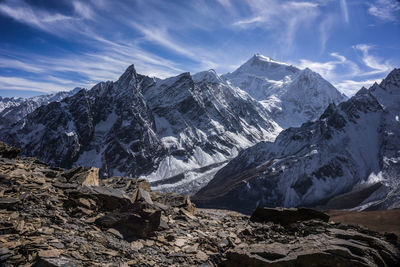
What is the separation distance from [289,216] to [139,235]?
10.7 metres

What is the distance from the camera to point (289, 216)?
19.0 metres

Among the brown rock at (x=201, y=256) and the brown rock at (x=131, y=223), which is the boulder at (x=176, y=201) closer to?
the brown rock at (x=131, y=223)

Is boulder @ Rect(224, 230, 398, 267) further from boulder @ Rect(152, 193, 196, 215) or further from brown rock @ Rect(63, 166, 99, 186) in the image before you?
brown rock @ Rect(63, 166, 99, 186)

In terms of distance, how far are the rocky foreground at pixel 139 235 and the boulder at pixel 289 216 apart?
0.07 meters

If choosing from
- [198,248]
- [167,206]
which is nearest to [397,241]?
[198,248]

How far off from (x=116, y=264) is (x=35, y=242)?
10.4ft

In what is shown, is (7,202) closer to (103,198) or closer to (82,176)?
(103,198)

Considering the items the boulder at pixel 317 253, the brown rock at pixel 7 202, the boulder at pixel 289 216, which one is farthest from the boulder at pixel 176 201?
the brown rock at pixel 7 202

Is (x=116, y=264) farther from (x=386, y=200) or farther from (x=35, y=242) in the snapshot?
(x=386, y=200)

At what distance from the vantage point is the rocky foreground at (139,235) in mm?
10914

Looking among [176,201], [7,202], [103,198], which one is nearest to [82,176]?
[103,198]

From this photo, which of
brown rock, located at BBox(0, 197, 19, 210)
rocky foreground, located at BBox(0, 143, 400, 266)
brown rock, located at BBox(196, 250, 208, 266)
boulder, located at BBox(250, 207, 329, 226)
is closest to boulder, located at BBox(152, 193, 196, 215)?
rocky foreground, located at BBox(0, 143, 400, 266)

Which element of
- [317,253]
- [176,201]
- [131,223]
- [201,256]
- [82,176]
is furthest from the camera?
[176,201]

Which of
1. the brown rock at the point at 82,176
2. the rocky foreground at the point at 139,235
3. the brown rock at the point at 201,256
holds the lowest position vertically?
the brown rock at the point at 201,256
